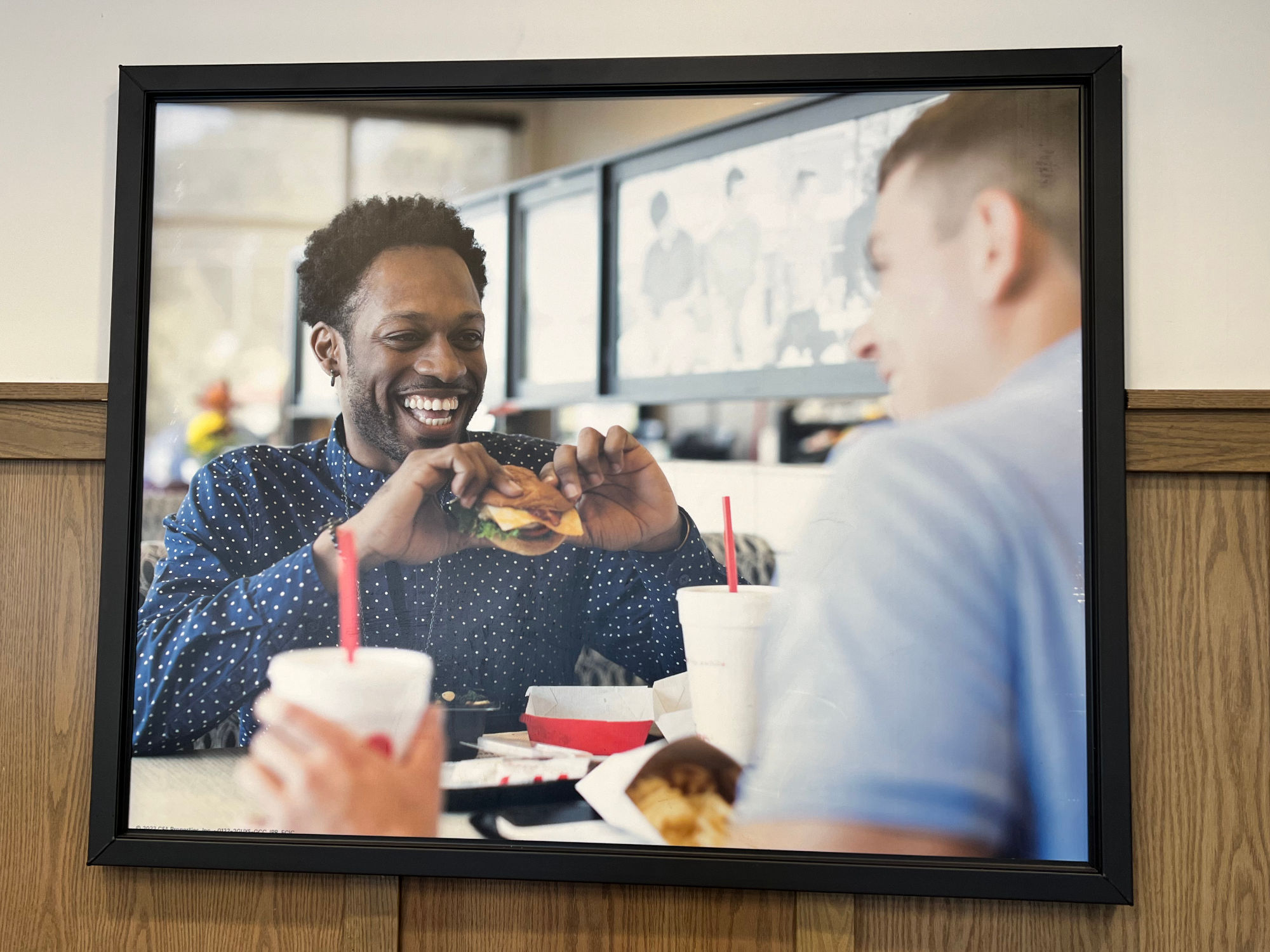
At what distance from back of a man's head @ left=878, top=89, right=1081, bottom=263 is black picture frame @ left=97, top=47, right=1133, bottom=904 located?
0.07 ft

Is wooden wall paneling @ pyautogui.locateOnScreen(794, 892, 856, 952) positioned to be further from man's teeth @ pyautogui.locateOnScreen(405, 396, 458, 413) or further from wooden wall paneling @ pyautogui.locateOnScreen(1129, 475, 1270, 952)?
man's teeth @ pyautogui.locateOnScreen(405, 396, 458, 413)

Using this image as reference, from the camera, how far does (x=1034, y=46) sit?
1.22 meters

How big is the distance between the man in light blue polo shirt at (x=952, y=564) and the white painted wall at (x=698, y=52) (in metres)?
0.14

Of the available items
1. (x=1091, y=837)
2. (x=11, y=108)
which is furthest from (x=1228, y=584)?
(x=11, y=108)

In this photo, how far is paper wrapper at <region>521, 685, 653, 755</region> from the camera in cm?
118

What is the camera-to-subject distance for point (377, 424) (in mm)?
1219

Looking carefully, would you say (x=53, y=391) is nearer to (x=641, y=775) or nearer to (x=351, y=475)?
(x=351, y=475)

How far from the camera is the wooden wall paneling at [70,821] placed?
124 centimetres

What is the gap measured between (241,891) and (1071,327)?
1316 millimetres

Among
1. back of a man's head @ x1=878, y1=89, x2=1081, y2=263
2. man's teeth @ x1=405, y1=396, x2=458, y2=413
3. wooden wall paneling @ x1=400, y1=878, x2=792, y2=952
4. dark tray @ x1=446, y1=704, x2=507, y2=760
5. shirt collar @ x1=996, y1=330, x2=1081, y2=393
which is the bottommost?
wooden wall paneling @ x1=400, y1=878, x2=792, y2=952

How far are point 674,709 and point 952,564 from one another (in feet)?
1.30

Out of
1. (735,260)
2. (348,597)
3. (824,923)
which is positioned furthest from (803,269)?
(824,923)

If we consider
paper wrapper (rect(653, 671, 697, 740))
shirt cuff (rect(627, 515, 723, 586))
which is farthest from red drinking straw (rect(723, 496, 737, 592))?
paper wrapper (rect(653, 671, 697, 740))

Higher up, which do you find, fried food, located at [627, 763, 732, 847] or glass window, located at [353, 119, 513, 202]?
glass window, located at [353, 119, 513, 202]
